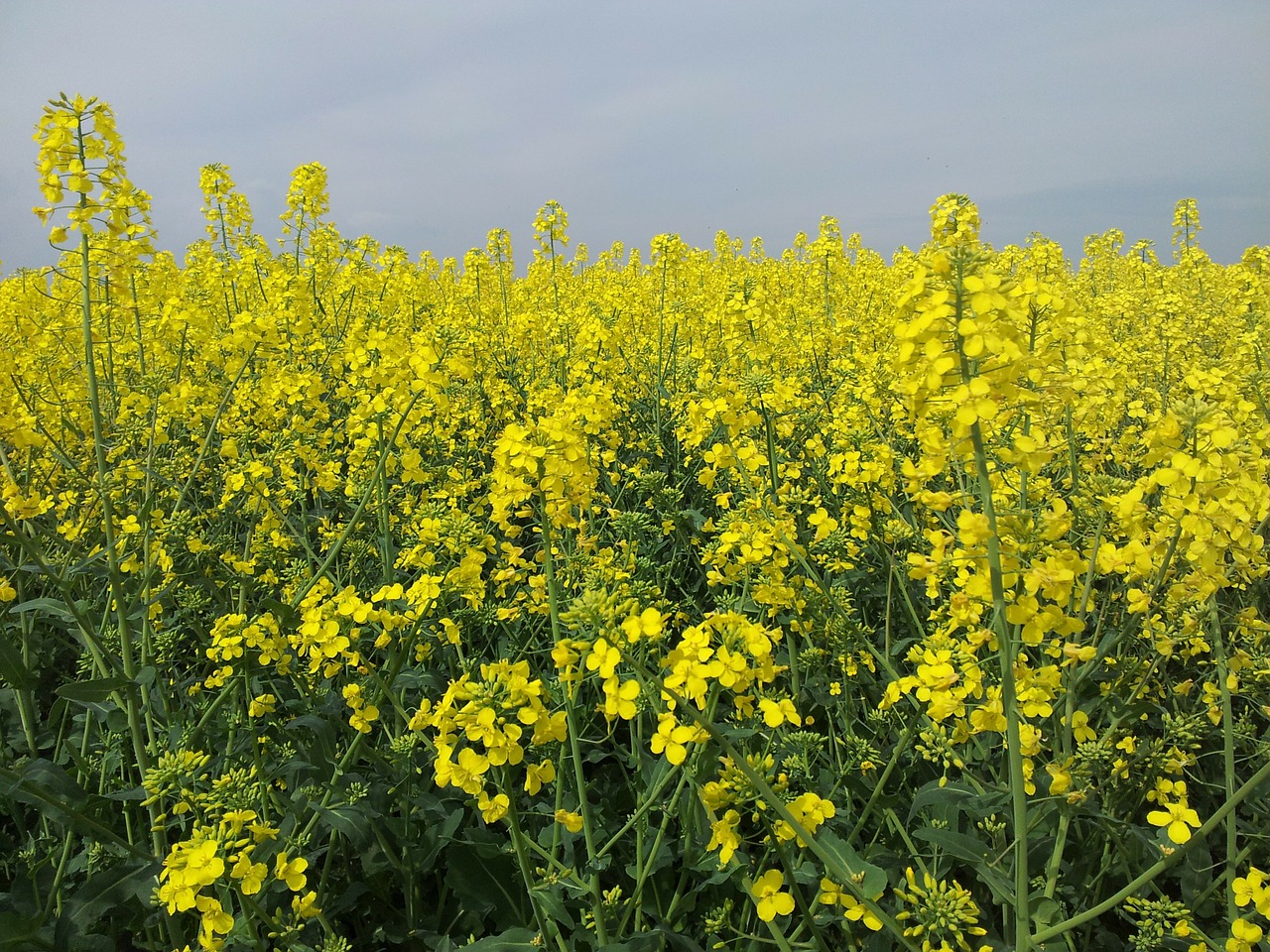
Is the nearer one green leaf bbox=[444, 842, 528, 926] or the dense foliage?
the dense foliage

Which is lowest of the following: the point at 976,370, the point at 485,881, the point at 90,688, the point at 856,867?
the point at 485,881

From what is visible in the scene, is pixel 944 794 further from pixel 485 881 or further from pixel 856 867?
pixel 485 881

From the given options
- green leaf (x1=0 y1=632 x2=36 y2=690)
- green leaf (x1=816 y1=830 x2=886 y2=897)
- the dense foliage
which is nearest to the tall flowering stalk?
the dense foliage

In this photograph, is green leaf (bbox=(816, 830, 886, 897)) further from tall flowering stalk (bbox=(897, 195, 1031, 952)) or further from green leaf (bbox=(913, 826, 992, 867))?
tall flowering stalk (bbox=(897, 195, 1031, 952))

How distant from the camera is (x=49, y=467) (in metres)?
4.02

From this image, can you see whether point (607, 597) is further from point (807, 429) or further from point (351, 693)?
point (807, 429)

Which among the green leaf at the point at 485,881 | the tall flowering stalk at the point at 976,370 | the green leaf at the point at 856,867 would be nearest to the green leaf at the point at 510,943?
the green leaf at the point at 485,881

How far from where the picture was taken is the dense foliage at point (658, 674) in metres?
1.56

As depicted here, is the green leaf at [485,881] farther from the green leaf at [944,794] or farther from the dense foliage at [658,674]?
the green leaf at [944,794]

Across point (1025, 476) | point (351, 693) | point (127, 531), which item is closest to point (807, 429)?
point (1025, 476)

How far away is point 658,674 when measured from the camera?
1741 mm

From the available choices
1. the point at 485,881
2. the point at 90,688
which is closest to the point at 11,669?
the point at 90,688

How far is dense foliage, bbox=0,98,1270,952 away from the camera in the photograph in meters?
1.56

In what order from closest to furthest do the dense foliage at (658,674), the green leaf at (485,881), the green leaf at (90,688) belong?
the dense foliage at (658,674), the green leaf at (90,688), the green leaf at (485,881)
